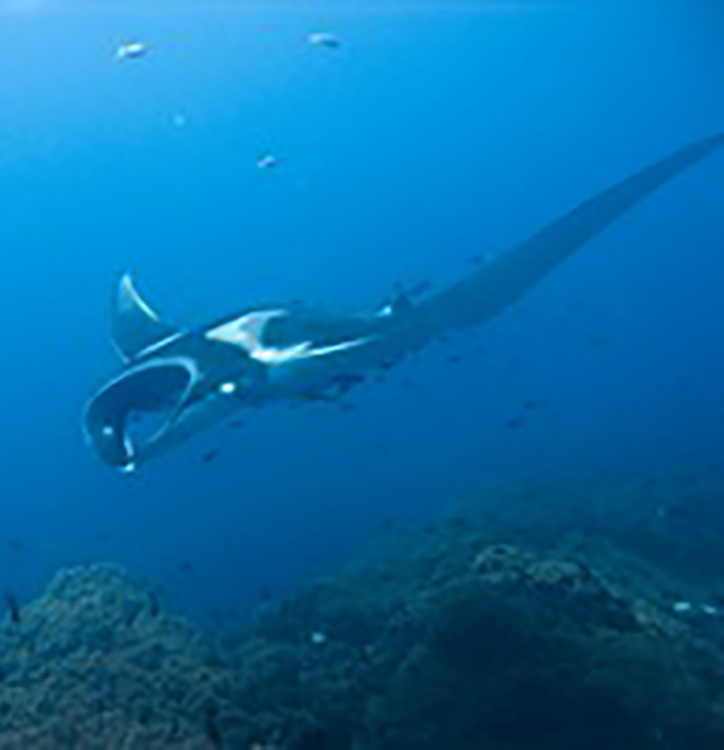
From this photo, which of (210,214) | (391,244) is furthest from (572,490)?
(210,214)

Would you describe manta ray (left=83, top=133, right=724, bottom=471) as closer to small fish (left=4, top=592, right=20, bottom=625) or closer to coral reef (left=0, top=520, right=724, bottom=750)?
small fish (left=4, top=592, right=20, bottom=625)

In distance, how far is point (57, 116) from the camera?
74.7m

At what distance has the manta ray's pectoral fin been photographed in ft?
37.6

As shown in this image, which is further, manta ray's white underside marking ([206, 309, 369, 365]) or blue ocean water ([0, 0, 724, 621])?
blue ocean water ([0, 0, 724, 621])

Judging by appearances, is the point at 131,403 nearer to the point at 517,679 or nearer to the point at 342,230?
the point at 517,679

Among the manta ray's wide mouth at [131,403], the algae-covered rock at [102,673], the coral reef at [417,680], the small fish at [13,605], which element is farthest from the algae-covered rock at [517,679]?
the manta ray's wide mouth at [131,403]

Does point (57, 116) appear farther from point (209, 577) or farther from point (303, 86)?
point (209, 577)

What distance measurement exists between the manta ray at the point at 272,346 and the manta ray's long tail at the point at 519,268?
1 cm

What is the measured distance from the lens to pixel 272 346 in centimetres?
977

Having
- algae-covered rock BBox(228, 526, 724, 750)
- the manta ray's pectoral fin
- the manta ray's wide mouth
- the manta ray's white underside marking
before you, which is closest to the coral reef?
algae-covered rock BBox(228, 526, 724, 750)

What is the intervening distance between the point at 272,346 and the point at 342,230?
54.4 m

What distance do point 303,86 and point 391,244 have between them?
33.1 metres

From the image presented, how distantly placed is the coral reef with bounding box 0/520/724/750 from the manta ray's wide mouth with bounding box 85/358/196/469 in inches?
73.0

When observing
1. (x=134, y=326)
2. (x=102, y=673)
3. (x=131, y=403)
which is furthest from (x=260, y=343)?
(x=102, y=673)
